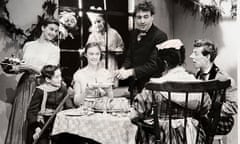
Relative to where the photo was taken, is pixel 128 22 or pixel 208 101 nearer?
pixel 208 101

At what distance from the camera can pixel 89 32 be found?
2227mm

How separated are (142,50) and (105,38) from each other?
0.78 ft

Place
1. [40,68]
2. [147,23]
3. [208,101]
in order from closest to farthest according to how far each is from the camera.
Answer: [208,101] < [147,23] < [40,68]

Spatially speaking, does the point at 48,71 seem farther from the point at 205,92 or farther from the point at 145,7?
the point at 205,92

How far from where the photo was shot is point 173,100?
199 centimetres

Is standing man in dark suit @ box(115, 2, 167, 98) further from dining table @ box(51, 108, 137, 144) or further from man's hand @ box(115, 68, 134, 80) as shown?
dining table @ box(51, 108, 137, 144)

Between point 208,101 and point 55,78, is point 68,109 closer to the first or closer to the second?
point 55,78

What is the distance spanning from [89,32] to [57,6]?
25 centimetres

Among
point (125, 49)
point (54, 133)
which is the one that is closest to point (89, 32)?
point (125, 49)

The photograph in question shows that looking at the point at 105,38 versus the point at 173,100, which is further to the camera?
the point at 105,38

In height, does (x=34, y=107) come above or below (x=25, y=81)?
below

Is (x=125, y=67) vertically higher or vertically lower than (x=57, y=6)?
lower

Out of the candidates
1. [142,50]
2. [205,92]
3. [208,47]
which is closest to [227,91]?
[205,92]

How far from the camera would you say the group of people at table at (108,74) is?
203cm
